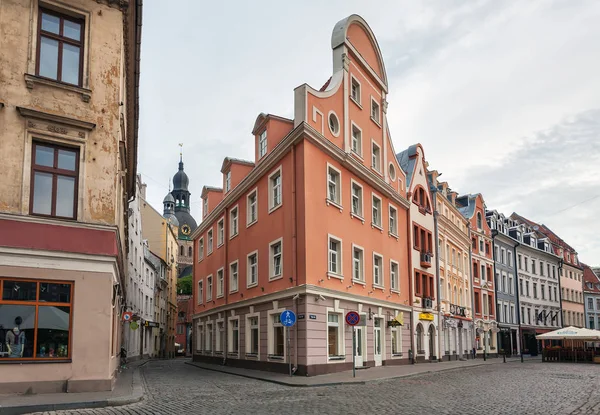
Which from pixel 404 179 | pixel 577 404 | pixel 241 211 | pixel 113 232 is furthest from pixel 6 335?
pixel 404 179

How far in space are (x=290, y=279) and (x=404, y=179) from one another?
13.9 metres

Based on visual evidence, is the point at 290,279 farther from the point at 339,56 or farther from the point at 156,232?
the point at 156,232

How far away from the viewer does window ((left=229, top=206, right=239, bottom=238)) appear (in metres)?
32.9

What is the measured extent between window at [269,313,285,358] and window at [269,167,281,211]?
16.6ft

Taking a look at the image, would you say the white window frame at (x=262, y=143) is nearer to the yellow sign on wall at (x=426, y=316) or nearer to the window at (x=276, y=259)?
the window at (x=276, y=259)

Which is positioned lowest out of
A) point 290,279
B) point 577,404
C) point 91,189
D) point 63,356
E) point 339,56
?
point 577,404

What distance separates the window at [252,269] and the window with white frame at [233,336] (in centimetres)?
279

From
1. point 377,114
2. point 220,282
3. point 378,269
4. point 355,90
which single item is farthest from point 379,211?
point 220,282

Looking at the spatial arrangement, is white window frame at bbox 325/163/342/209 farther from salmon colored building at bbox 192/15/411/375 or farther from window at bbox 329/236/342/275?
window at bbox 329/236/342/275

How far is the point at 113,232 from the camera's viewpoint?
51.7ft

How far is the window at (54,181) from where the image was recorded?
1491 centimetres

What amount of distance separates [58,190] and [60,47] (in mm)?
3901

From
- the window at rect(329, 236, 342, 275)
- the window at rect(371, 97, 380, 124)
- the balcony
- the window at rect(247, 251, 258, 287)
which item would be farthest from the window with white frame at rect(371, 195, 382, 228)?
the balcony

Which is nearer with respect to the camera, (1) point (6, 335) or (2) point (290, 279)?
(1) point (6, 335)
